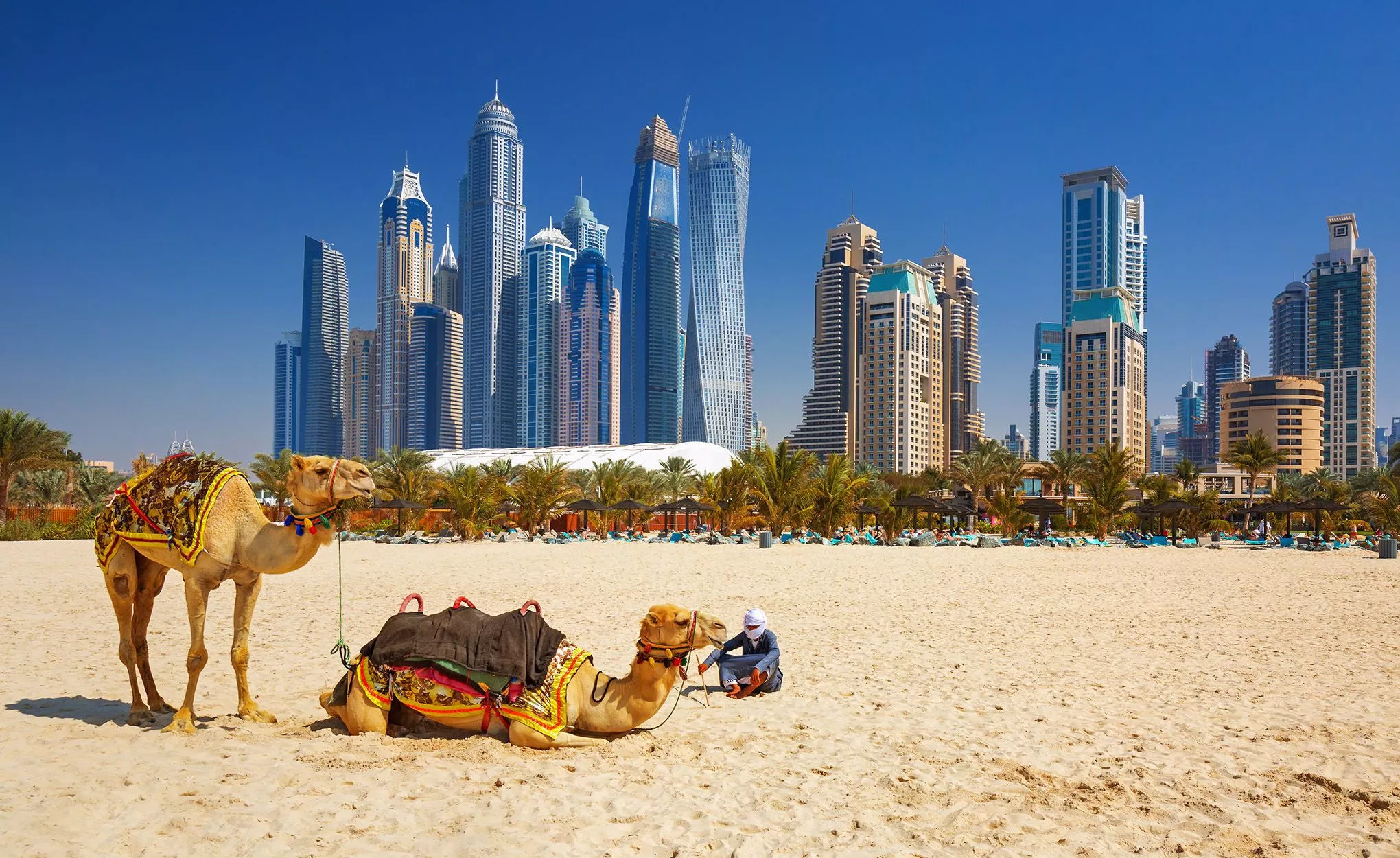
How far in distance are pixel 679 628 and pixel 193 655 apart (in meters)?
3.56

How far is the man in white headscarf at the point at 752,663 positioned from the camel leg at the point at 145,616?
175 inches

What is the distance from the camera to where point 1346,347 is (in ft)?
583

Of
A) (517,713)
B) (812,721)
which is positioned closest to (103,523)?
(517,713)

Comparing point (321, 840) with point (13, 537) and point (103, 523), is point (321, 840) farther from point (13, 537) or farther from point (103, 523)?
point (13, 537)

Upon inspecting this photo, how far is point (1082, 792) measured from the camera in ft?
16.8

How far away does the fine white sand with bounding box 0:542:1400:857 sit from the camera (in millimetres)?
4430

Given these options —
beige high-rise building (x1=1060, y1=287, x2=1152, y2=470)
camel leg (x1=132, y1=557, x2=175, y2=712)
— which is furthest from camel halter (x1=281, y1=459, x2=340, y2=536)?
beige high-rise building (x1=1060, y1=287, x2=1152, y2=470)

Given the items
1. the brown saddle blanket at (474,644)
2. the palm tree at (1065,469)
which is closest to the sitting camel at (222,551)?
the brown saddle blanket at (474,644)

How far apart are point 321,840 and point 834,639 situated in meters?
7.50

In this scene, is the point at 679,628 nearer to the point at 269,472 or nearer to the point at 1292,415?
the point at 269,472

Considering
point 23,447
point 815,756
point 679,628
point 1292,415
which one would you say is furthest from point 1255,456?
point 1292,415

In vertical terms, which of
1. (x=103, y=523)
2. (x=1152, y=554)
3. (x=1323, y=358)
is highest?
(x=1323, y=358)

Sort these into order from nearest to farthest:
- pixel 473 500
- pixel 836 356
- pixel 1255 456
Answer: pixel 473 500
pixel 1255 456
pixel 836 356

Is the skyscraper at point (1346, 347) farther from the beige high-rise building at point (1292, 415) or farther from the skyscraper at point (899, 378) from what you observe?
the skyscraper at point (899, 378)
